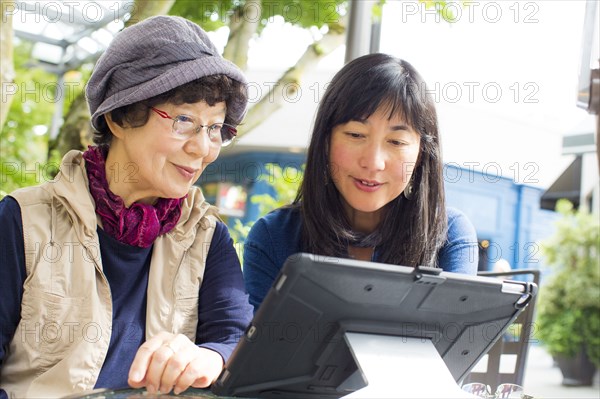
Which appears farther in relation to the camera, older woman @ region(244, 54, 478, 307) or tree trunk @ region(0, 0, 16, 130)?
tree trunk @ region(0, 0, 16, 130)

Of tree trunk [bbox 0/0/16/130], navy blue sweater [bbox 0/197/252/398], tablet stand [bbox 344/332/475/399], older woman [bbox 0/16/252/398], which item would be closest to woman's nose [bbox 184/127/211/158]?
older woman [bbox 0/16/252/398]

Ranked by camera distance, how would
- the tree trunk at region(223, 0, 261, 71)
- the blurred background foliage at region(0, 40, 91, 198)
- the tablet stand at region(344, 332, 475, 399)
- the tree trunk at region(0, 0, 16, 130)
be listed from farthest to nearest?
1. the blurred background foliage at region(0, 40, 91, 198)
2. the tree trunk at region(223, 0, 261, 71)
3. the tree trunk at region(0, 0, 16, 130)
4. the tablet stand at region(344, 332, 475, 399)

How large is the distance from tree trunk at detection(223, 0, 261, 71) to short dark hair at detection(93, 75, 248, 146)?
1.44 m

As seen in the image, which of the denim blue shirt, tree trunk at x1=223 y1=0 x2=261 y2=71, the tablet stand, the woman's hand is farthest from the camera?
tree trunk at x1=223 y1=0 x2=261 y2=71

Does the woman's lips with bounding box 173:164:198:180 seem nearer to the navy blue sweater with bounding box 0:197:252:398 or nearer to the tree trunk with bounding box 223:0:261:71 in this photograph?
the navy blue sweater with bounding box 0:197:252:398

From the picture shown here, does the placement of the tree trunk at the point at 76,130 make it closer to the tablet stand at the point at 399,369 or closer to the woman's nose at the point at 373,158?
the woman's nose at the point at 373,158

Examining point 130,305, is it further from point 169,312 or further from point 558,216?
point 558,216

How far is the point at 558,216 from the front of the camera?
204 inches

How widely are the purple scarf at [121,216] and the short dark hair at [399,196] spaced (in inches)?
17.3

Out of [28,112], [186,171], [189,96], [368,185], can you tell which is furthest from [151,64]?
[28,112]

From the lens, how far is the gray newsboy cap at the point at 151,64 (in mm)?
1328

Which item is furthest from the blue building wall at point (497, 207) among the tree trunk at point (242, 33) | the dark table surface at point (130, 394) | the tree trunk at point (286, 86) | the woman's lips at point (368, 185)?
the dark table surface at point (130, 394)

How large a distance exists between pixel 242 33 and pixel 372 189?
149cm

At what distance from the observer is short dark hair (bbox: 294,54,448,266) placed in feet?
5.40
